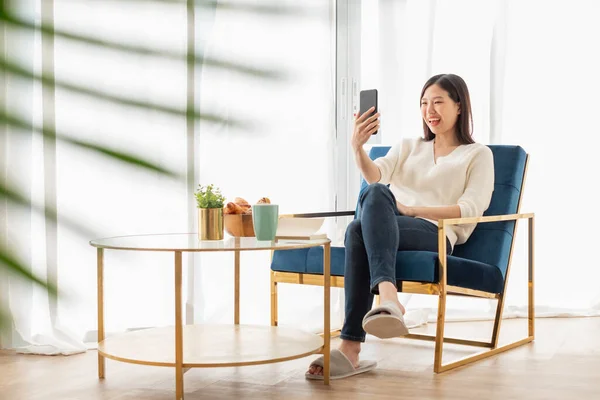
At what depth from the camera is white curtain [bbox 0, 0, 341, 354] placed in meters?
2.95

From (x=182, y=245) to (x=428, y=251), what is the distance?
893 millimetres

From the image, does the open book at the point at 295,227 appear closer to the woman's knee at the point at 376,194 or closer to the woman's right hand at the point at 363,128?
the woman's knee at the point at 376,194

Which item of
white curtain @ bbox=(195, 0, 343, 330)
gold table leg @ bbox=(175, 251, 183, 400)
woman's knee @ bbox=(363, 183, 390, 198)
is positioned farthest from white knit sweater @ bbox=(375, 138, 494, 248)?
gold table leg @ bbox=(175, 251, 183, 400)

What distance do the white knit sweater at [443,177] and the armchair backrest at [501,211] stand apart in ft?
0.16

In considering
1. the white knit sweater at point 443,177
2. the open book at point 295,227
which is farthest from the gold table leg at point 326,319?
the white knit sweater at point 443,177

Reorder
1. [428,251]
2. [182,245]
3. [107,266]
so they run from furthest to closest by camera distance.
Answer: [107,266]
[428,251]
[182,245]

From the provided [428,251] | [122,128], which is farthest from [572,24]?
[122,128]

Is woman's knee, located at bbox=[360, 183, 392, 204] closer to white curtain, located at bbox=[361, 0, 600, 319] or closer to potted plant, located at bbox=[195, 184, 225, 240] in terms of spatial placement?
potted plant, located at bbox=[195, 184, 225, 240]

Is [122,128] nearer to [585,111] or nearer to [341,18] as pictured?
[341,18]

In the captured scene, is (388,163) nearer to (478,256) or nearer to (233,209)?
(478,256)

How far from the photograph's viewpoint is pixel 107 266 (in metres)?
3.08

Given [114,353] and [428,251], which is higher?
[428,251]

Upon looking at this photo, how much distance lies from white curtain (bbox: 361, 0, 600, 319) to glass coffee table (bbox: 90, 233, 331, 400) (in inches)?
58.0

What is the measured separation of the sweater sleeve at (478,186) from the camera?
272 centimetres
